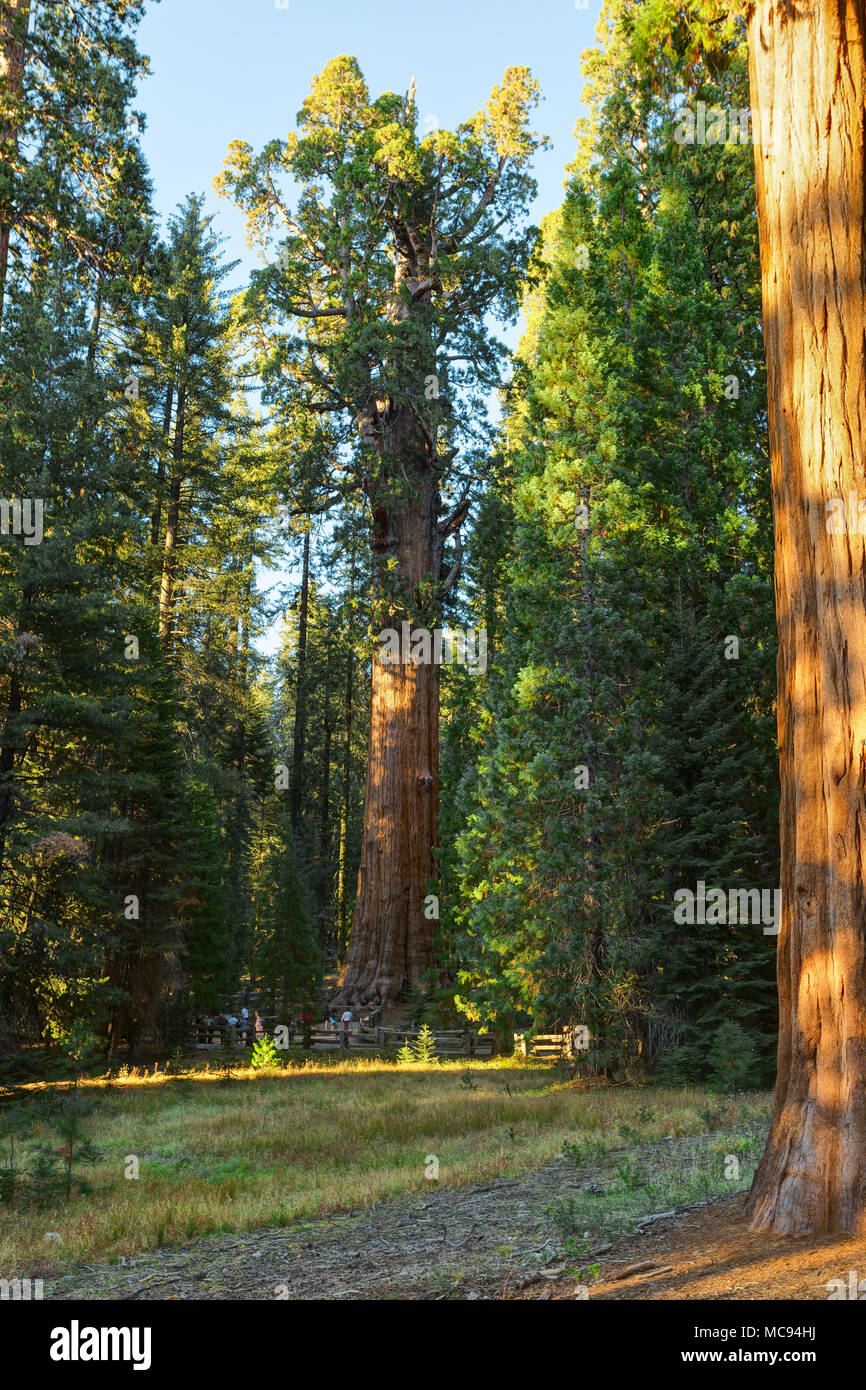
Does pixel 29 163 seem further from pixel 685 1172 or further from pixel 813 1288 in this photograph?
pixel 813 1288

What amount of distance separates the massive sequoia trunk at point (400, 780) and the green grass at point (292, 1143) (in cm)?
729

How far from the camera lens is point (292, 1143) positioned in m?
11.5

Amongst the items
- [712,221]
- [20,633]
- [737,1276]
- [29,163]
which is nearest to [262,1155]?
[737,1276]

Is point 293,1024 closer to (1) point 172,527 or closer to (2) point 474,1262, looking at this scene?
(1) point 172,527

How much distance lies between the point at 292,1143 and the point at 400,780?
1482 cm

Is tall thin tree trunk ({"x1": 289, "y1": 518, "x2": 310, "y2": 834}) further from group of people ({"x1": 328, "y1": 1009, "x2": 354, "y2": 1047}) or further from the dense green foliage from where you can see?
group of people ({"x1": 328, "y1": 1009, "x2": 354, "y2": 1047})

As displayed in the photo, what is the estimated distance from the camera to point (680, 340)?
21.7 metres

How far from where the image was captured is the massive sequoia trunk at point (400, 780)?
83.8ft

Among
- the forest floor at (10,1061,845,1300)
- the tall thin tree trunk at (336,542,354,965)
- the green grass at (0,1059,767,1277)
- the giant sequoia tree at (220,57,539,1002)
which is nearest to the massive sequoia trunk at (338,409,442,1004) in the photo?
the giant sequoia tree at (220,57,539,1002)

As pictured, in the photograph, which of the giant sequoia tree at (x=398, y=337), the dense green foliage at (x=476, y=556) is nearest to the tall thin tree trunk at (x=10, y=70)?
the dense green foliage at (x=476, y=556)

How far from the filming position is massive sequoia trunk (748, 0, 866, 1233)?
5.61 meters

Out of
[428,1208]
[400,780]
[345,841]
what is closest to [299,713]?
[345,841]

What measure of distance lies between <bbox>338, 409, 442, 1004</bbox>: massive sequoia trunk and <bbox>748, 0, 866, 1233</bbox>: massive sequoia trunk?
61.9 feet

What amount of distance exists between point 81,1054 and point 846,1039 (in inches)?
485
